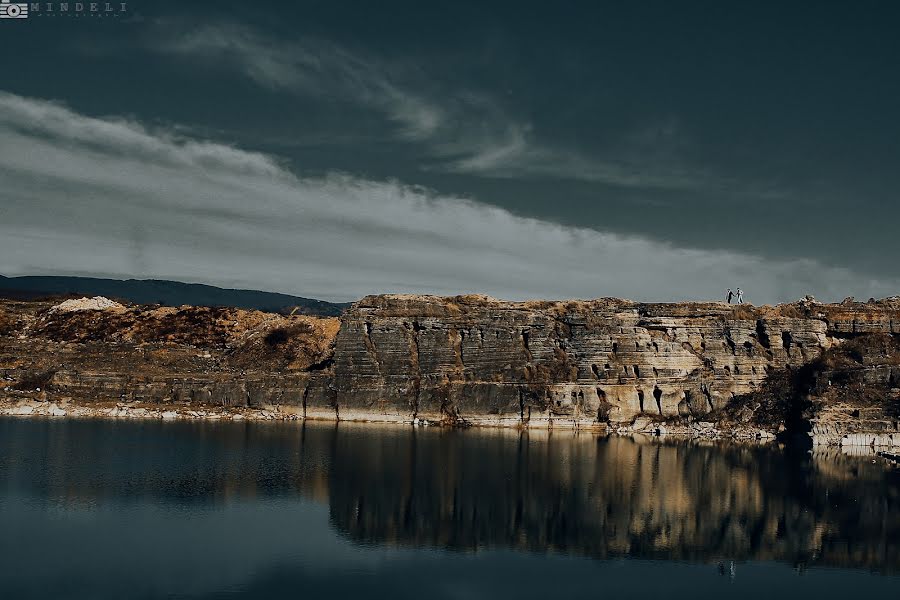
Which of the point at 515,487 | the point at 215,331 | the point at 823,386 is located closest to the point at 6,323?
the point at 215,331

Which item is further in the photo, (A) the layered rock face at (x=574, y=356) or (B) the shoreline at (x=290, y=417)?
(A) the layered rock face at (x=574, y=356)

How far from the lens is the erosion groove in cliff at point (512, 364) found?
117562mm

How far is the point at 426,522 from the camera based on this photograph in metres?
55.9

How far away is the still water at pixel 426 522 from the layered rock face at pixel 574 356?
28631 millimetres

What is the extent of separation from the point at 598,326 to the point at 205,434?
5914 cm

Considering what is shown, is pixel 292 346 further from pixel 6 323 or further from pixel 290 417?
pixel 6 323

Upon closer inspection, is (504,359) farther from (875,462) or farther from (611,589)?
(611,589)

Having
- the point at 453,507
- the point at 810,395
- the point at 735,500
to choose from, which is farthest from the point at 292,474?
the point at 810,395

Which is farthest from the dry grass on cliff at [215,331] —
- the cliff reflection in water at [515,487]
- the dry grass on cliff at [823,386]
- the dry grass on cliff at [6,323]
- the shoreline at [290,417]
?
the dry grass on cliff at [823,386]

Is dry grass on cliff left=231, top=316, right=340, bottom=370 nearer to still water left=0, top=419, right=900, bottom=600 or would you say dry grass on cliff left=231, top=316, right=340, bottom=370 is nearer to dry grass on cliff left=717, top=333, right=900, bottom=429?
still water left=0, top=419, right=900, bottom=600

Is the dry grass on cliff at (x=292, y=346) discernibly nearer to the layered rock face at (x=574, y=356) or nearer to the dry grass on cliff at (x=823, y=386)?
the layered rock face at (x=574, y=356)

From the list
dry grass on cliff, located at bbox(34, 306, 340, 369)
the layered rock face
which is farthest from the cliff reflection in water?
dry grass on cliff, located at bbox(34, 306, 340, 369)

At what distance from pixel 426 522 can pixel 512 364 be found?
216ft

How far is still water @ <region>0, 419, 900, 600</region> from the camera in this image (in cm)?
4219
